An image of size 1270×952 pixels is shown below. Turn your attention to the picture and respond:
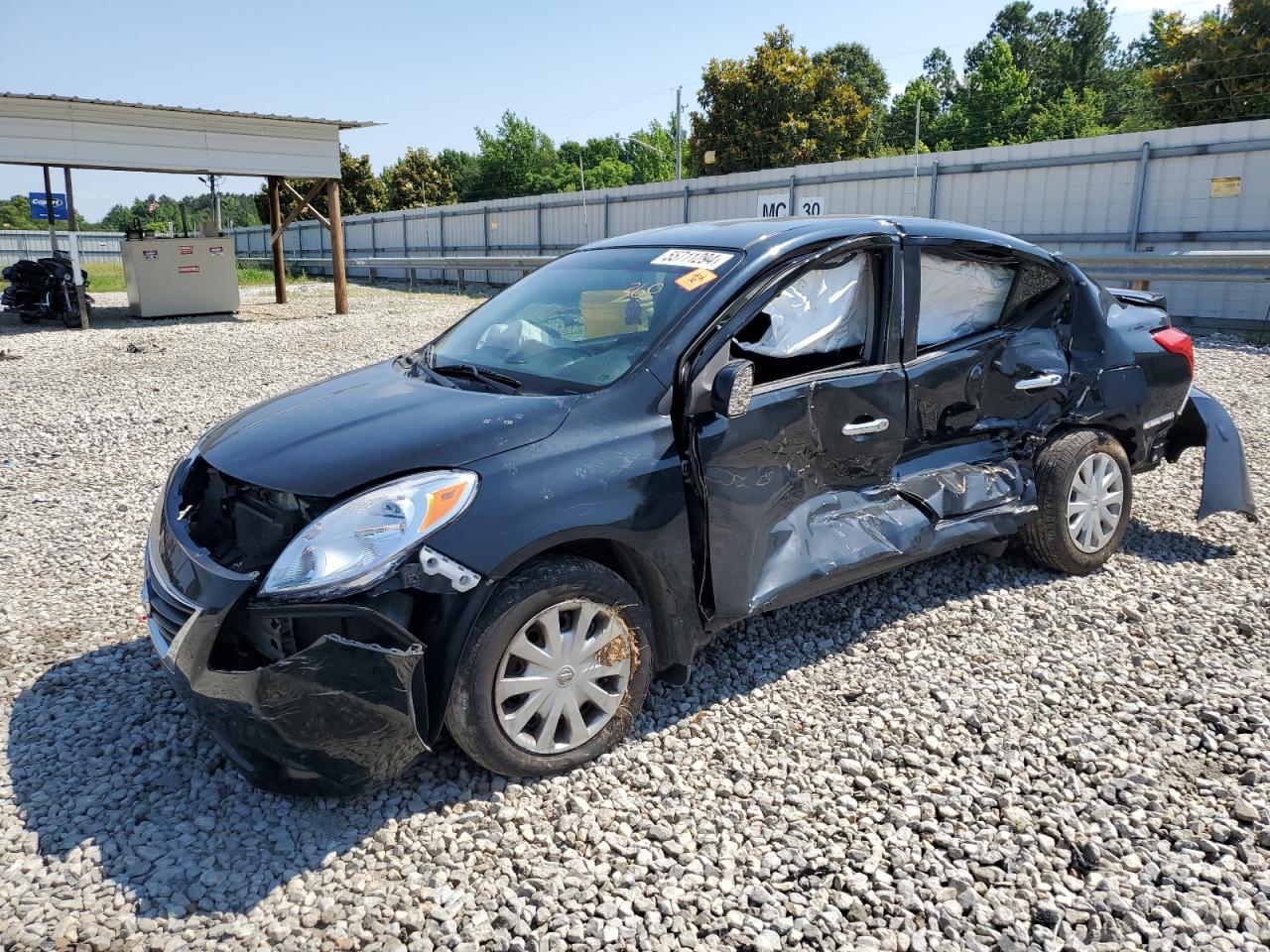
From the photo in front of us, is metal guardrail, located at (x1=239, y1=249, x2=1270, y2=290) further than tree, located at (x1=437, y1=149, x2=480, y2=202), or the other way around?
tree, located at (x1=437, y1=149, x2=480, y2=202)

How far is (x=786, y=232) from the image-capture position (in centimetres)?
362

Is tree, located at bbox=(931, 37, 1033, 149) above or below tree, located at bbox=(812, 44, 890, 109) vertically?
below

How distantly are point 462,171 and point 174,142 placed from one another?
202 feet

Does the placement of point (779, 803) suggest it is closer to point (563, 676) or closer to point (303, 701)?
point (563, 676)

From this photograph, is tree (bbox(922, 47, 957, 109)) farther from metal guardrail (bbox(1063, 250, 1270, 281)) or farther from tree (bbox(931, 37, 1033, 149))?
metal guardrail (bbox(1063, 250, 1270, 281))

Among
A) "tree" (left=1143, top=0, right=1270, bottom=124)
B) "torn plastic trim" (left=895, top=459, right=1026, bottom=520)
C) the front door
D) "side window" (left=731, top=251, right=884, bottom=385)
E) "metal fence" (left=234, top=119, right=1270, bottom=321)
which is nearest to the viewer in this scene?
the front door

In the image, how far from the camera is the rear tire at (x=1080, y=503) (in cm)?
429

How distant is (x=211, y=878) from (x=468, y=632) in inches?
38.2

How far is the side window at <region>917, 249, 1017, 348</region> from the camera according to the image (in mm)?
3918

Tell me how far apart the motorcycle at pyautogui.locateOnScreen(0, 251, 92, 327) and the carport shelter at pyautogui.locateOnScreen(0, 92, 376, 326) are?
2.58 ft

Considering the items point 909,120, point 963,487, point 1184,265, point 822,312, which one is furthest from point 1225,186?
point 909,120

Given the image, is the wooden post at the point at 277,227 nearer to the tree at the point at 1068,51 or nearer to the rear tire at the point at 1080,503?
the rear tire at the point at 1080,503

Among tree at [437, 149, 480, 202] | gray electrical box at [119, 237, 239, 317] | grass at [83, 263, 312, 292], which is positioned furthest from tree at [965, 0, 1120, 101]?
gray electrical box at [119, 237, 239, 317]

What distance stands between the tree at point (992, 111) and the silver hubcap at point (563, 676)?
56.2m
